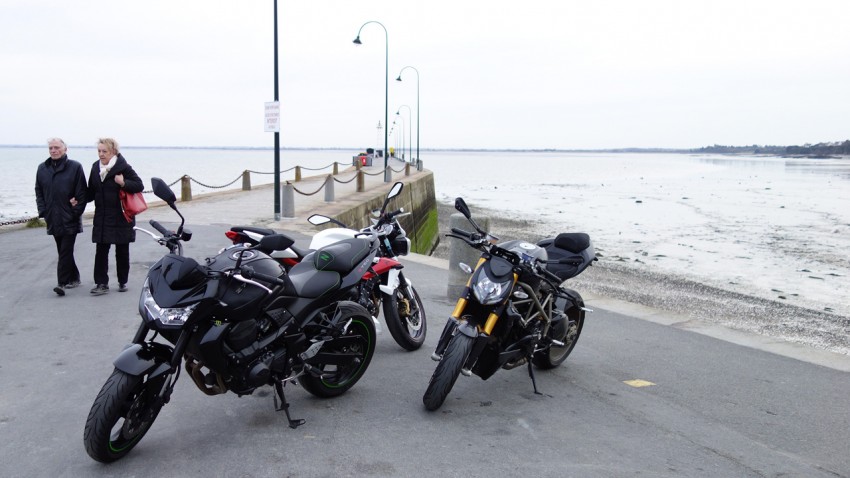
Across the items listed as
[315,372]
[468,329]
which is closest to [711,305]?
[468,329]

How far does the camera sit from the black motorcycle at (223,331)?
12.1ft

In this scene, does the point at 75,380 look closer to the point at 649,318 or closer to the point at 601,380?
the point at 601,380

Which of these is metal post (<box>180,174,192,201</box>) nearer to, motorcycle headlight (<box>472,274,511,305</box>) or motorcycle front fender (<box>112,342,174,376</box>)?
motorcycle headlight (<box>472,274,511,305</box>)

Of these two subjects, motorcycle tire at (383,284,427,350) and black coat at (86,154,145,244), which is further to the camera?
black coat at (86,154,145,244)

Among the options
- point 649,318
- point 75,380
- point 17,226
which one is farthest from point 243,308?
point 17,226

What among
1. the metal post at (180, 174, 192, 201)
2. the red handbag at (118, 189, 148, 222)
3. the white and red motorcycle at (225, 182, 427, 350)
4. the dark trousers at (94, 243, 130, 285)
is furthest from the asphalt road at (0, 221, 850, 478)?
the metal post at (180, 174, 192, 201)

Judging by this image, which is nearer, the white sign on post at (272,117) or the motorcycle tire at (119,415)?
the motorcycle tire at (119,415)

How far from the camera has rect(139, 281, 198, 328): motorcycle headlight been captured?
146 inches

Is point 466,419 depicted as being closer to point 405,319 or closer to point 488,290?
point 488,290

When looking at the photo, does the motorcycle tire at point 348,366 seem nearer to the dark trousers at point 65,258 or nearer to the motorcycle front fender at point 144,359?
the motorcycle front fender at point 144,359

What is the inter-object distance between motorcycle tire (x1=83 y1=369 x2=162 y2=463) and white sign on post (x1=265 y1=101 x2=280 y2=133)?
1332 cm

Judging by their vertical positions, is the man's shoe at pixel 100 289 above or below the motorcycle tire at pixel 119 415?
below

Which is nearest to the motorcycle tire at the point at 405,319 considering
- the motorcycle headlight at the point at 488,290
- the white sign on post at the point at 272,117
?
the motorcycle headlight at the point at 488,290

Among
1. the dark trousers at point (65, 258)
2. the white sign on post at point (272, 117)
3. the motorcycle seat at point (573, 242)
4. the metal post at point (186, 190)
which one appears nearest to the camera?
the motorcycle seat at point (573, 242)
